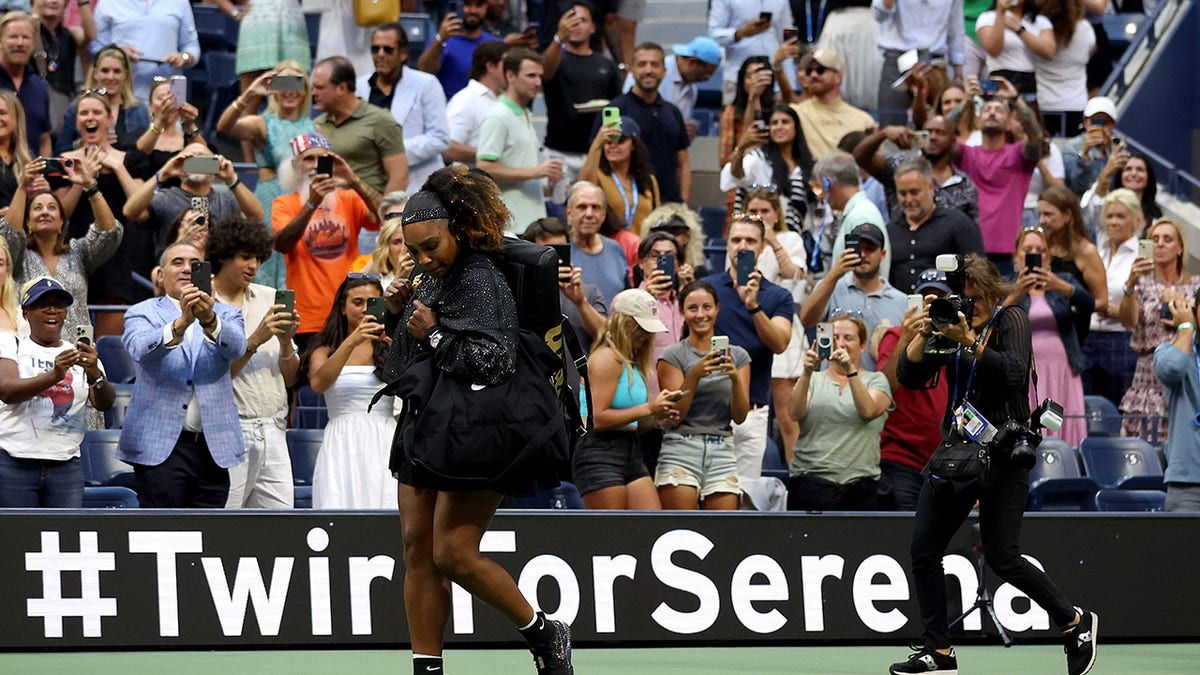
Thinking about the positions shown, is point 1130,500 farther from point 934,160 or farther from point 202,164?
point 202,164

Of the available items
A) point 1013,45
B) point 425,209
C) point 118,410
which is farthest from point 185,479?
point 1013,45

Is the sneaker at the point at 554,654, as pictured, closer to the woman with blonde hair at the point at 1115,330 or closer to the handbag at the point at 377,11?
the woman with blonde hair at the point at 1115,330

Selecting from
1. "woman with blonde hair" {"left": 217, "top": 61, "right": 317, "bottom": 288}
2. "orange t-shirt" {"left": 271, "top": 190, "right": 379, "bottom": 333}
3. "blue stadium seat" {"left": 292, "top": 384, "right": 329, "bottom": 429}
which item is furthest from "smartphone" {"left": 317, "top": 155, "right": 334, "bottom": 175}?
"blue stadium seat" {"left": 292, "top": 384, "right": 329, "bottom": 429}

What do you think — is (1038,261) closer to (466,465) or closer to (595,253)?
(595,253)

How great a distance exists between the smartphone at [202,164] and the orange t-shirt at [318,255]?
1.81 feet

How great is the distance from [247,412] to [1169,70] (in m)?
10.2

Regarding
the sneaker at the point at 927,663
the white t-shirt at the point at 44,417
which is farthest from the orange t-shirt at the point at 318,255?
the sneaker at the point at 927,663

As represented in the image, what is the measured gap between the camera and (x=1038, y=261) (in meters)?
10.6

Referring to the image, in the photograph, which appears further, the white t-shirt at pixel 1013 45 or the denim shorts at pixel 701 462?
the white t-shirt at pixel 1013 45

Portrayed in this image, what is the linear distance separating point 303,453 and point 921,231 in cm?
410

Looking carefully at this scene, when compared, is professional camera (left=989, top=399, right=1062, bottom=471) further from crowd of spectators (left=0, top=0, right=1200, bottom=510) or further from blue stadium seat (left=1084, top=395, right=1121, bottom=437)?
blue stadium seat (left=1084, top=395, right=1121, bottom=437)

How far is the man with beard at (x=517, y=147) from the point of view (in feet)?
38.1

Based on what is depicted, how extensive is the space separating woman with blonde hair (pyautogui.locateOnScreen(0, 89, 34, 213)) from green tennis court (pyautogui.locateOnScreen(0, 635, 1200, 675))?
11.4 ft

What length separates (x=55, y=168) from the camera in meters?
10.0
